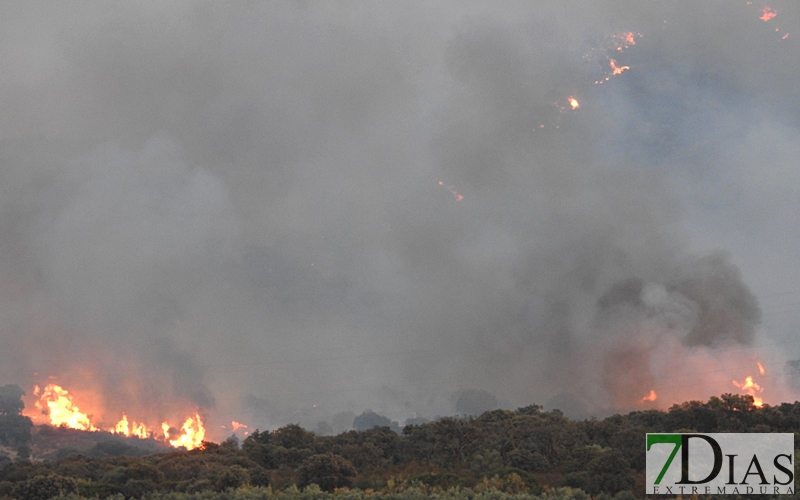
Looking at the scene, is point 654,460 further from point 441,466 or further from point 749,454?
point 441,466

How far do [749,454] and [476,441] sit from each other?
90.7 feet

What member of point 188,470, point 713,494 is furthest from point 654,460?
point 188,470

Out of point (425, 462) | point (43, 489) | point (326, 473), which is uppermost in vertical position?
point (425, 462)

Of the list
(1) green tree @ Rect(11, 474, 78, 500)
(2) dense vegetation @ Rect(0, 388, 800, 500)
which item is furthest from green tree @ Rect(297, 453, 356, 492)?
(1) green tree @ Rect(11, 474, 78, 500)

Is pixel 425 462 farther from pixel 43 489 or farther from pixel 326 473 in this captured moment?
pixel 43 489

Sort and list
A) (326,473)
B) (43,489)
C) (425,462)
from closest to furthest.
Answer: (43,489) → (326,473) → (425,462)

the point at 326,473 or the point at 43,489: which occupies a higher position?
the point at 326,473

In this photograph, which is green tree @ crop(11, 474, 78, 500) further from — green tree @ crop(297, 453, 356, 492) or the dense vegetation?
green tree @ crop(297, 453, 356, 492)

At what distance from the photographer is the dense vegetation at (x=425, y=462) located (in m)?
45.7

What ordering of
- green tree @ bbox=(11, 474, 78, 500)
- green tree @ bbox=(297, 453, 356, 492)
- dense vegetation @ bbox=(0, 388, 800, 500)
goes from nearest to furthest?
1. green tree @ bbox=(11, 474, 78, 500)
2. dense vegetation @ bbox=(0, 388, 800, 500)
3. green tree @ bbox=(297, 453, 356, 492)

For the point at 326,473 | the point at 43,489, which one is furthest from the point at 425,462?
the point at 43,489

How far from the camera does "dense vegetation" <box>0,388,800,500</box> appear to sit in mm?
45706

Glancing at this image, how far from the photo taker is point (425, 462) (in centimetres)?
6544

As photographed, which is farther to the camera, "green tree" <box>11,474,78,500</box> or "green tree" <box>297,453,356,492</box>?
"green tree" <box>297,453,356,492</box>
